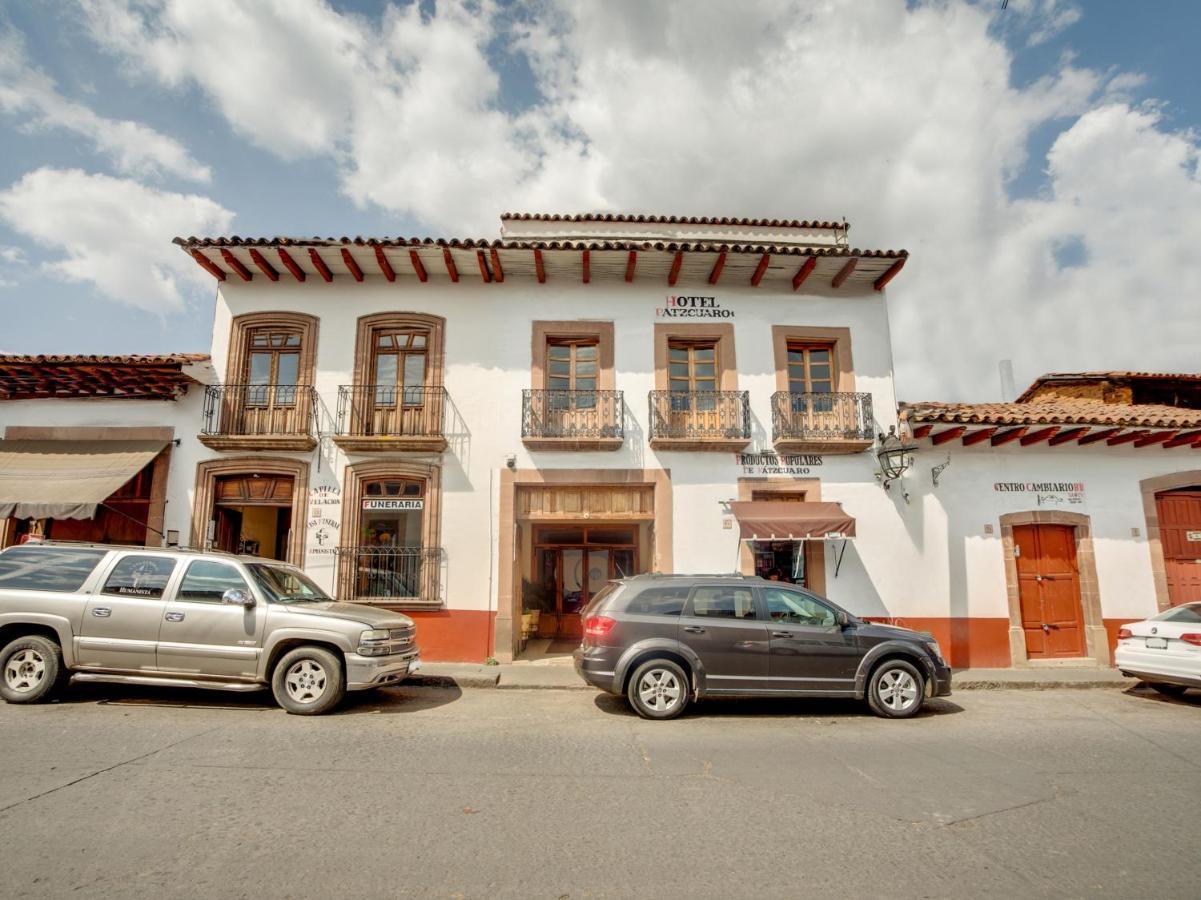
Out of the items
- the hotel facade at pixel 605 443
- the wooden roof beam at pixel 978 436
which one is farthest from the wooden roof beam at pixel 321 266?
the wooden roof beam at pixel 978 436

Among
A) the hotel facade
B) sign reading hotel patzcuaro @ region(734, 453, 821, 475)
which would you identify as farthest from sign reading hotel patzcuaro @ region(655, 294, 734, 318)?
sign reading hotel patzcuaro @ region(734, 453, 821, 475)

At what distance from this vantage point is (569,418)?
11539 mm

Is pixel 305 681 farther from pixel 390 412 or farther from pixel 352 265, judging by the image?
pixel 352 265

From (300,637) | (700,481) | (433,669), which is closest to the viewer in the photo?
(300,637)

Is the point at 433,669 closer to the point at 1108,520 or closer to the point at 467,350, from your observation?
the point at 467,350

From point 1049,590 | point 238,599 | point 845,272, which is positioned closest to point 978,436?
point 1049,590

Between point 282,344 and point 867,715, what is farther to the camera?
point 282,344

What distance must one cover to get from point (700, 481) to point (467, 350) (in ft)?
16.7

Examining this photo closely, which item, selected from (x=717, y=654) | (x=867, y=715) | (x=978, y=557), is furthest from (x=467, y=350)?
(x=978, y=557)

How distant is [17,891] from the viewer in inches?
126

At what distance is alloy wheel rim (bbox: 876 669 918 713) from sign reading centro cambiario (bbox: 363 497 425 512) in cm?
788

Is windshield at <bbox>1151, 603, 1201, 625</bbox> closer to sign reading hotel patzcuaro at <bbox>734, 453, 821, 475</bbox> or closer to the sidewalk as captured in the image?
the sidewalk

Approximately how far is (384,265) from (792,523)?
8.77 metres

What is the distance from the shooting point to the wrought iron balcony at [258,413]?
36.9 ft
